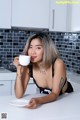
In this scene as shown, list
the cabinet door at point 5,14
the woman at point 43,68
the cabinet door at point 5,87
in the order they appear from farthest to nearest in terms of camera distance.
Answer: the cabinet door at point 5,14 < the cabinet door at point 5,87 < the woman at point 43,68

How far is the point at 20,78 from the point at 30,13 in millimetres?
1563

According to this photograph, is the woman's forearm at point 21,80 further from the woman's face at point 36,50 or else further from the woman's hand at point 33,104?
the woman's hand at point 33,104

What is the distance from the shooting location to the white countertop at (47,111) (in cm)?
105

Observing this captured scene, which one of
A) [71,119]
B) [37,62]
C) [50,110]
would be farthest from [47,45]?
[71,119]

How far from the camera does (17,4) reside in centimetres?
303

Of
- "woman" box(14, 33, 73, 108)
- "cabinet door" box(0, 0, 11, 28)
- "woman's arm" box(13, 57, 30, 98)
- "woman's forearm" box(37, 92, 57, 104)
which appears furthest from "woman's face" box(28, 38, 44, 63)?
"cabinet door" box(0, 0, 11, 28)

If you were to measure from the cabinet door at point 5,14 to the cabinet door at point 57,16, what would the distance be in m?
0.55

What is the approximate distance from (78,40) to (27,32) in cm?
77

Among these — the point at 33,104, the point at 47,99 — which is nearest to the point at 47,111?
the point at 33,104

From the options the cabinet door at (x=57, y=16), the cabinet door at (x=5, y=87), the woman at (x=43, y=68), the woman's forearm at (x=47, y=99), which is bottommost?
the cabinet door at (x=5, y=87)

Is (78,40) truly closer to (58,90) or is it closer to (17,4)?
(17,4)

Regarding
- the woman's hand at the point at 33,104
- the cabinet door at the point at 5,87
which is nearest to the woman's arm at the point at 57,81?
the woman's hand at the point at 33,104

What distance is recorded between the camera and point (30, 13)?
10.1 feet

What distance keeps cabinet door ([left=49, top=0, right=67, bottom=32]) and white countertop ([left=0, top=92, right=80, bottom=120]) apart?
189 cm
